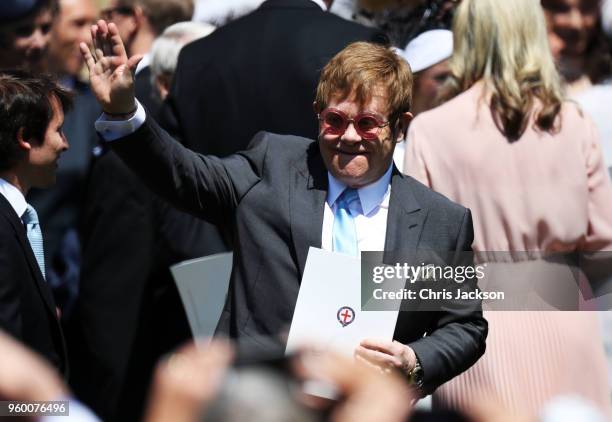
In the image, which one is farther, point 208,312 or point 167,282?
point 167,282

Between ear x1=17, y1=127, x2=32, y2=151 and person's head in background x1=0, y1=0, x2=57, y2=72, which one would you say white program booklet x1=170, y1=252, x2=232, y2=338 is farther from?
person's head in background x1=0, y1=0, x2=57, y2=72

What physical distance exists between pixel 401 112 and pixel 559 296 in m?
1.16

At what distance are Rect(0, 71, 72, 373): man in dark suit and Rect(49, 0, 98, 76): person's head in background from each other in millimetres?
Answer: 2813

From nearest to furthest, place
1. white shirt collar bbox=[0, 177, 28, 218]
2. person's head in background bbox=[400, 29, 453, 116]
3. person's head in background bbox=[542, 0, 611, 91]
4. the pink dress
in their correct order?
white shirt collar bbox=[0, 177, 28, 218] < the pink dress < person's head in background bbox=[400, 29, 453, 116] < person's head in background bbox=[542, 0, 611, 91]

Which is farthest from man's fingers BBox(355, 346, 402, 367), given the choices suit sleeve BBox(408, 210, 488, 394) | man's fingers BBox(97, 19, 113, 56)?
man's fingers BBox(97, 19, 113, 56)

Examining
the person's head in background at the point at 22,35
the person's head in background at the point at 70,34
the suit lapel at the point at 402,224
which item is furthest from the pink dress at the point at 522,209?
the person's head in background at the point at 70,34

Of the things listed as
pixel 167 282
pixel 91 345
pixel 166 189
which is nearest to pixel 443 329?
pixel 166 189

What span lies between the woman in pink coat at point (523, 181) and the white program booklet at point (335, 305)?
95cm

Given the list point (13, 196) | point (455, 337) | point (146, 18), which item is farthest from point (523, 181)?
point (146, 18)

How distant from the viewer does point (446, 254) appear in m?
3.80

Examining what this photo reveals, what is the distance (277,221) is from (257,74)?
1.29 meters

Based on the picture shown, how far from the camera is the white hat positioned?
18.3 feet

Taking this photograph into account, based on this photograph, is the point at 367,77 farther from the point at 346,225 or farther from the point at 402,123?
the point at 346,225

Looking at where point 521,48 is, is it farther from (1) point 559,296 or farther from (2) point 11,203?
(2) point 11,203
